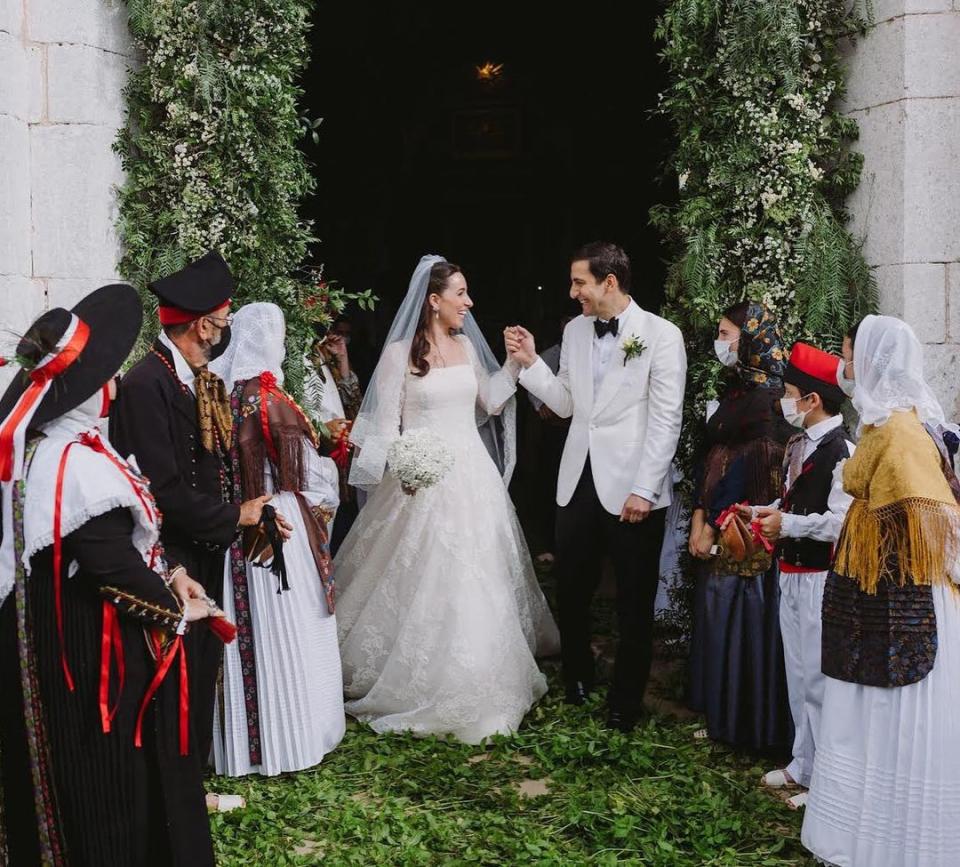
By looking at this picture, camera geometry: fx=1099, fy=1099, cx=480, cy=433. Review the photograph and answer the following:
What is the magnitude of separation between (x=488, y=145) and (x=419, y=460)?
6774 millimetres

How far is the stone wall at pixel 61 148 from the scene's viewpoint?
17.4 ft

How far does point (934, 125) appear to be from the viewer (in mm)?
5312

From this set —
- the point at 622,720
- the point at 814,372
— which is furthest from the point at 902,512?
the point at 622,720

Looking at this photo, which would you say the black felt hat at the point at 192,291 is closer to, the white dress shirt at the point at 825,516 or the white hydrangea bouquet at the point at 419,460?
the white hydrangea bouquet at the point at 419,460

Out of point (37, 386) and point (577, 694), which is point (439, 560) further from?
point (37, 386)

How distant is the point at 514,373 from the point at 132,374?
2617mm

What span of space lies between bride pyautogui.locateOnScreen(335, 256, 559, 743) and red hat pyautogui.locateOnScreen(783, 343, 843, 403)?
Result: 6.09 ft

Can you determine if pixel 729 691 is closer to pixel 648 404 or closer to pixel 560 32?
pixel 648 404

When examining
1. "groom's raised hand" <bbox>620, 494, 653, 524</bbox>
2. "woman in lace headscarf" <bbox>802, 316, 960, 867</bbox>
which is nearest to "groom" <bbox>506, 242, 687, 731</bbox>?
"groom's raised hand" <bbox>620, 494, 653, 524</bbox>

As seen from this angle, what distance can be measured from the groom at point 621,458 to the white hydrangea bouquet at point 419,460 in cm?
60

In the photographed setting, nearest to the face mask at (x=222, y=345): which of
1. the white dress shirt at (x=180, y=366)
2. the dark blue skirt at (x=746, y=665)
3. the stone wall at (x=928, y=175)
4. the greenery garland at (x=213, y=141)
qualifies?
the white dress shirt at (x=180, y=366)

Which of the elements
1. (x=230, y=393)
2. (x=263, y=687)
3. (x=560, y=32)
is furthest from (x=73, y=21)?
(x=560, y=32)

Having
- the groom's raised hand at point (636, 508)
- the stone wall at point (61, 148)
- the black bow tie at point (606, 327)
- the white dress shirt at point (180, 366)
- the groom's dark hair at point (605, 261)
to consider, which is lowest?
→ the groom's raised hand at point (636, 508)

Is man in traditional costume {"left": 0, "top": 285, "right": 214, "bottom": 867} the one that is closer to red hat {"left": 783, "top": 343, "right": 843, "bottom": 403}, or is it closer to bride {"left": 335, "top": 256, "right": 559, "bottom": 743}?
bride {"left": 335, "top": 256, "right": 559, "bottom": 743}
